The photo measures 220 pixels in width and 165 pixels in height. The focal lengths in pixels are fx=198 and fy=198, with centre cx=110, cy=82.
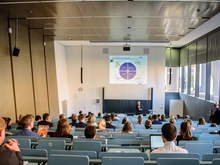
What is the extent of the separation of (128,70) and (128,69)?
0.25 ft

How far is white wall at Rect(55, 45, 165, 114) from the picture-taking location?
14977 millimetres

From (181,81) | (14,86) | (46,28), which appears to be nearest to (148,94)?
(181,81)

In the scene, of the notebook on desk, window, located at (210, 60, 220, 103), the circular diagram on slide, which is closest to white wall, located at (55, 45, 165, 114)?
the circular diagram on slide

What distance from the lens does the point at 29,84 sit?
870 centimetres

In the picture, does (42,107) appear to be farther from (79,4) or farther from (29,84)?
(79,4)

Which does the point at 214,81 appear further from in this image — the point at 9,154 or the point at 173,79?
the point at 9,154

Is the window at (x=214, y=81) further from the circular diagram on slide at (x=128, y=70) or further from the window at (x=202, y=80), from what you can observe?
the circular diagram on slide at (x=128, y=70)

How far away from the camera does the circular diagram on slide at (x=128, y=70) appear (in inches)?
582

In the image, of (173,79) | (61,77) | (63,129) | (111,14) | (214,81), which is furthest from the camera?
(173,79)

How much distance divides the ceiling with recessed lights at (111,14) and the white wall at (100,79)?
584 cm

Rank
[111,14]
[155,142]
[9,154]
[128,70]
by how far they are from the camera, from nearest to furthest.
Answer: [9,154], [155,142], [111,14], [128,70]

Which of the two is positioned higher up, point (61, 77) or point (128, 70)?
point (128, 70)

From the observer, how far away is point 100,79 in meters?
15.2

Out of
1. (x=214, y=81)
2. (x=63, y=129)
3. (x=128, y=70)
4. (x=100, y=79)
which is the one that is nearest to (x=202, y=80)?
(x=214, y=81)
